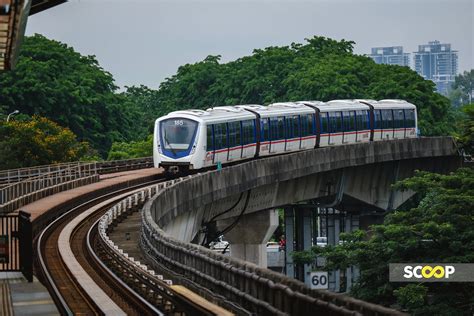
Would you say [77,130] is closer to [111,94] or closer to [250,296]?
[111,94]

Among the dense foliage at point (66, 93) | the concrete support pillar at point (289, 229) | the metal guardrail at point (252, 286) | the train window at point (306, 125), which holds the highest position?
the dense foliage at point (66, 93)

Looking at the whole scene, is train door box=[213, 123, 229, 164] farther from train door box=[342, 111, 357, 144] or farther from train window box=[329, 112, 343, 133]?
train door box=[342, 111, 357, 144]

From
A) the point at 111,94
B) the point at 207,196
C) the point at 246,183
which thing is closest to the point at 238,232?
the point at 246,183

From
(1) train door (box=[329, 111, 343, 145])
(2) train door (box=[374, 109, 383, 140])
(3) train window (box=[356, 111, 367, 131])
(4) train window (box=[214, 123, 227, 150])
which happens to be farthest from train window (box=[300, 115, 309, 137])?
(4) train window (box=[214, 123, 227, 150])

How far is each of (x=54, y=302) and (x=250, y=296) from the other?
6096mm

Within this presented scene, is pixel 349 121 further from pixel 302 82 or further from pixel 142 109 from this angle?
pixel 142 109

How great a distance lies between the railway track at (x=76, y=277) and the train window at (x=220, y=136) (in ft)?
47.8

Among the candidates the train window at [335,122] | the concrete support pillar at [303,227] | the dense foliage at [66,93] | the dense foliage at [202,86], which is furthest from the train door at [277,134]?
the dense foliage at [66,93]

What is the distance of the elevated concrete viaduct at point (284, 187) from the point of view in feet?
167

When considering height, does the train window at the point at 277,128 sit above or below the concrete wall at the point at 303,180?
above

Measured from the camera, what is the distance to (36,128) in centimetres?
8181

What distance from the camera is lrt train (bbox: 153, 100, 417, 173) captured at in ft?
198

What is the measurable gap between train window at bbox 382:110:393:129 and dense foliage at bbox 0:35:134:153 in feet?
132

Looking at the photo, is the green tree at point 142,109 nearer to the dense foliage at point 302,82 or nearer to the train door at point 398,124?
the dense foliage at point 302,82
